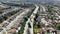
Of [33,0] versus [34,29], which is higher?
[33,0]

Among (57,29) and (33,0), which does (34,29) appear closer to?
(57,29)

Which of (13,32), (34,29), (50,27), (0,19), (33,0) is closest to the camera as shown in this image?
(13,32)

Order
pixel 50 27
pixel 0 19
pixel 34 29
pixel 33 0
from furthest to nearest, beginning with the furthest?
pixel 33 0 → pixel 0 19 → pixel 50 27 → pixel 34 29

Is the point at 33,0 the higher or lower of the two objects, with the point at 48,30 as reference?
higher

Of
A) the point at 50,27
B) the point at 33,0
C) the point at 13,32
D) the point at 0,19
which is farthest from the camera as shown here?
the point at 33,0

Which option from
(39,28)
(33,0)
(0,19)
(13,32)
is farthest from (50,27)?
(33,0)

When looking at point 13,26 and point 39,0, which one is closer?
point 13,26

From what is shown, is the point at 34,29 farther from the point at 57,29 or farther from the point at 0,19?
the point at 0,19

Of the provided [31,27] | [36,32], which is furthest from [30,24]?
[36,32]

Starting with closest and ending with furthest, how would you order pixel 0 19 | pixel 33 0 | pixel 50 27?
pixel 50 27
pixel 0 19
pixel 33 0
